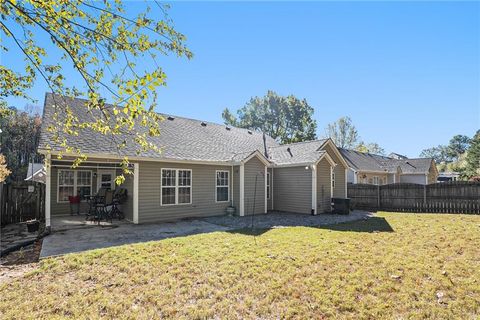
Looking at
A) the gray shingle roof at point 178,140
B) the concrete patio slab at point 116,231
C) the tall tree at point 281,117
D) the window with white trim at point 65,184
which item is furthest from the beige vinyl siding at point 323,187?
the tall tree at point 281,117

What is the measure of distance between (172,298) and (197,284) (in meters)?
0.58

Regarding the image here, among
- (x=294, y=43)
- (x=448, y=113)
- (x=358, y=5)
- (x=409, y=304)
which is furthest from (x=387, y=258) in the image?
(x=448, y=113)

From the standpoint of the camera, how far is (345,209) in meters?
14.1

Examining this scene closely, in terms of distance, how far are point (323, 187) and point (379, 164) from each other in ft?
57.9

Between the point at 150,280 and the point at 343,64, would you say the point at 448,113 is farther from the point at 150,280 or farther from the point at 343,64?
the point at 150,280

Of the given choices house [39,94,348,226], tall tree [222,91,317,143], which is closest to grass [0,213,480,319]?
house [39,94,348,226]

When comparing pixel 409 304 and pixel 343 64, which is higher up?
pixel 343 64

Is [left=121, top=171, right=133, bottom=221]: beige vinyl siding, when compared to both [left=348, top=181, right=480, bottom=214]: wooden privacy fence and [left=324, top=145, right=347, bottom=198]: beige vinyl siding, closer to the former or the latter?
[left=324, top=145, right=347, bottom=198]: beige vinyl siding

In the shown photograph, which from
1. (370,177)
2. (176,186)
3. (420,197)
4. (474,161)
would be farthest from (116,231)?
(474,161)

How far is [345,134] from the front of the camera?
49.7 m

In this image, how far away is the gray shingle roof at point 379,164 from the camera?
25047 mm

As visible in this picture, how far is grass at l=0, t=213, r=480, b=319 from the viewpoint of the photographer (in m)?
3.62

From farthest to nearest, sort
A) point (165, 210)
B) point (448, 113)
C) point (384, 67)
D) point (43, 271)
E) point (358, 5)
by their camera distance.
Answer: point (448, 113) < point (384, 67) < point (165, 210) < point (358, 5) < point (43, 271)

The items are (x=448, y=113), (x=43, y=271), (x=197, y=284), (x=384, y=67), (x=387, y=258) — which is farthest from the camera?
(x=448, y=113)
